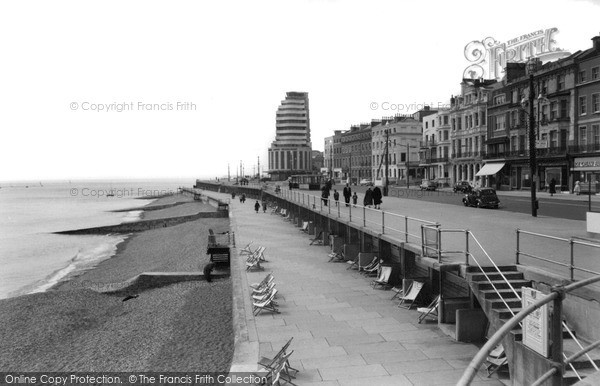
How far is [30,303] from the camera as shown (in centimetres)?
2342

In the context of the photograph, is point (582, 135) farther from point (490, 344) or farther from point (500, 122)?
point (490, 344)

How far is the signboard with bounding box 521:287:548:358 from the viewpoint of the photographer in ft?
22.4

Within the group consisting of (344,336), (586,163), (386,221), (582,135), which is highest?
(582,135)

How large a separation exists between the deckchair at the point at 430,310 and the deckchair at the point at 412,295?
0.39m

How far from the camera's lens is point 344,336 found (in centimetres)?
1148

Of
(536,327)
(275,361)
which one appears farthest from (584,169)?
(275,361)

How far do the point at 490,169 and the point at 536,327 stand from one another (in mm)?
55920

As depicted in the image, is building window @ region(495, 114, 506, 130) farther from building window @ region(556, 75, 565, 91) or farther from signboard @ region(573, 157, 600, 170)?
signboard @ region(573, 157, 600, 170)

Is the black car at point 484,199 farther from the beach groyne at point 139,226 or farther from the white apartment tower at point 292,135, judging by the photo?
the white apartment tower at point 292,135

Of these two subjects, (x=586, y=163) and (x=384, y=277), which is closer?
(x=384, y=277)

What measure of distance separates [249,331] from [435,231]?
4.93 metres

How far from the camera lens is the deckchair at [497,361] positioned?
8891 millimetres

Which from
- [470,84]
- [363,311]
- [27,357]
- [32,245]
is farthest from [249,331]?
[470,84]

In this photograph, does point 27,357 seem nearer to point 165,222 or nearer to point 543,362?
point 543,362
